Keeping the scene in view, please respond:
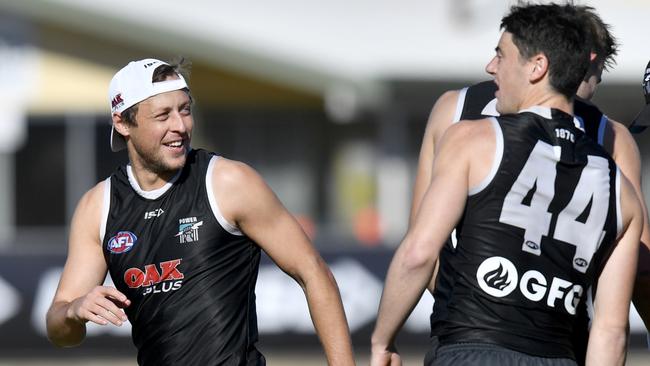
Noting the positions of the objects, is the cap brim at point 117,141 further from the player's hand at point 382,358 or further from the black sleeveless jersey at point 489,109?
the player's hand at point 382,358

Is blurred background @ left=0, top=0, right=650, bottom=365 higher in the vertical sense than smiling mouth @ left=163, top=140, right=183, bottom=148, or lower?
lower

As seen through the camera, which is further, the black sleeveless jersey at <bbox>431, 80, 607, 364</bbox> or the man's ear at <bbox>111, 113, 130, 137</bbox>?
the man's ear at <bbox>111, 113, 130, 137</bbox>

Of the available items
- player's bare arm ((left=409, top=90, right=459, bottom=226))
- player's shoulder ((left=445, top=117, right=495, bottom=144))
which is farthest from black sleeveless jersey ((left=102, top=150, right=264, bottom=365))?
player's shoulder ((left=445, top=117, right=495, bottom=144))

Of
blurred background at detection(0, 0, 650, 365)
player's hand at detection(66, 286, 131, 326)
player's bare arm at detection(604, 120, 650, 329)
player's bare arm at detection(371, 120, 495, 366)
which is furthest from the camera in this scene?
blurred background at detection(0, 0, 650, 365)

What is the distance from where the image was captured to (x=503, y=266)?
4.00m

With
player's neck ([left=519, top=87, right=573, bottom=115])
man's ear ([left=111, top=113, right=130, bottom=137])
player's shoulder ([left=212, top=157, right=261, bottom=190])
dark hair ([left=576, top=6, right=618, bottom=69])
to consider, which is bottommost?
player's shoulder ([left=212, top=157, right=261, bottom=190])

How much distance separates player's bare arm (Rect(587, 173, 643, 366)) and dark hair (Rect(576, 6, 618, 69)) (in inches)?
19.2

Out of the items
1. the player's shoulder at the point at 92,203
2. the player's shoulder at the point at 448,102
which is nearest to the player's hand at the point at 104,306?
the player's shoulder at the point at 92,203

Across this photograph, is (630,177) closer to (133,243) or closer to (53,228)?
(133,243)

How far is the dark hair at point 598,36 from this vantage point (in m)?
4.12

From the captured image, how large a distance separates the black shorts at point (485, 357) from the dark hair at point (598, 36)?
1076 mm

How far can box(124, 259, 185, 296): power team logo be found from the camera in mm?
4652

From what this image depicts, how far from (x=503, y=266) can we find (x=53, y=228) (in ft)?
53.4

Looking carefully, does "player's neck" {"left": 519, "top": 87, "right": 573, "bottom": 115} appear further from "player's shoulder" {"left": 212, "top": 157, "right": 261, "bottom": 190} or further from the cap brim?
the cap brim
